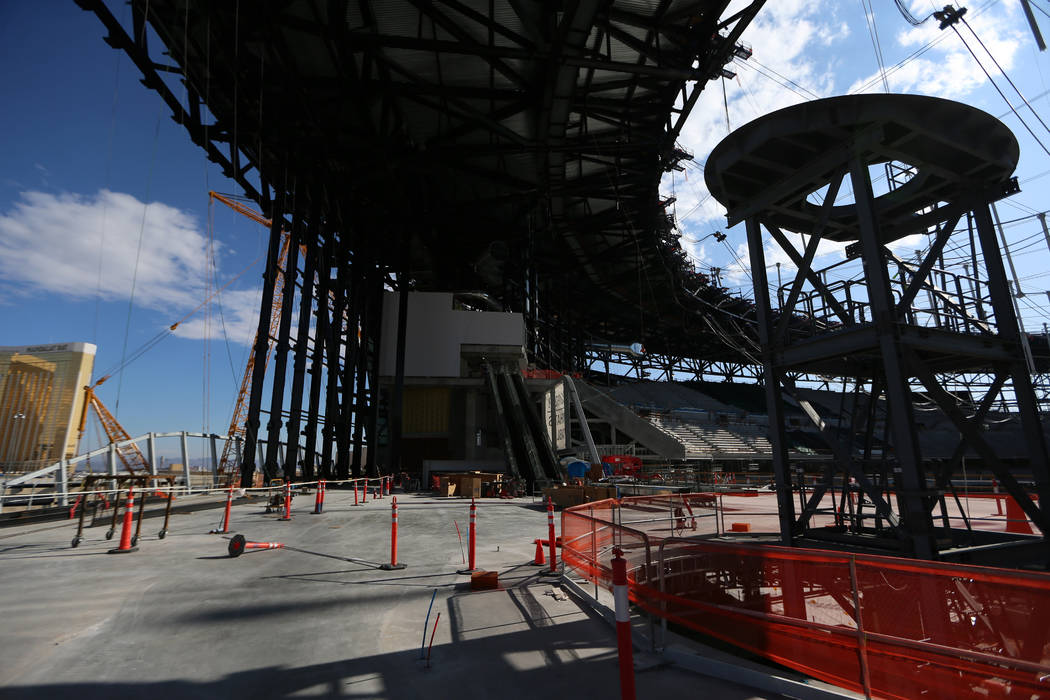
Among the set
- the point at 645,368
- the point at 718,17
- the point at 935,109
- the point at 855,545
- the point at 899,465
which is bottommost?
the point at 855,545

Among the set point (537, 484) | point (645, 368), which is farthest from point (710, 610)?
point (645, 368)

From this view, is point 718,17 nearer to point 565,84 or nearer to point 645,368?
point 565,84

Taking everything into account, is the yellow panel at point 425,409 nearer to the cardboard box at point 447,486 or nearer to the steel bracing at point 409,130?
the steel bracing at point 409,130

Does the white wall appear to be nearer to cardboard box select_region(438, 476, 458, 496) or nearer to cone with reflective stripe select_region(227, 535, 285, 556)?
cardboard box select_region(438, 476, 458, 496)

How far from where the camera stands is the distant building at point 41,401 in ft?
132

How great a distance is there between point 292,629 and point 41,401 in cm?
5096

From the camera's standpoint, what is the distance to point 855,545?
8023mm

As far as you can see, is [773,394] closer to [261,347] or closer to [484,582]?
[484,582]

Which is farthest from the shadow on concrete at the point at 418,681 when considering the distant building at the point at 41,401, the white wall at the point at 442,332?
the distant building at the point at 41,401

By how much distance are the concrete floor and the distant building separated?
41.0 metres

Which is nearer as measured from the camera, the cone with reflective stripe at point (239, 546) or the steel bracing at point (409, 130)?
the cone with reflective stripe at point (239, 546)

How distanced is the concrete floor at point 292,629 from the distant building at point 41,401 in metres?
41.0

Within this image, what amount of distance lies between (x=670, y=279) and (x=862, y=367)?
3904cm

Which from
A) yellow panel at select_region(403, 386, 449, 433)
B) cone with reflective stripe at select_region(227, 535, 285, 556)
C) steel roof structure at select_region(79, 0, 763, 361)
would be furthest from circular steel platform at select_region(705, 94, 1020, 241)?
yellow panel at select_region(403, 386, 449, 433)
